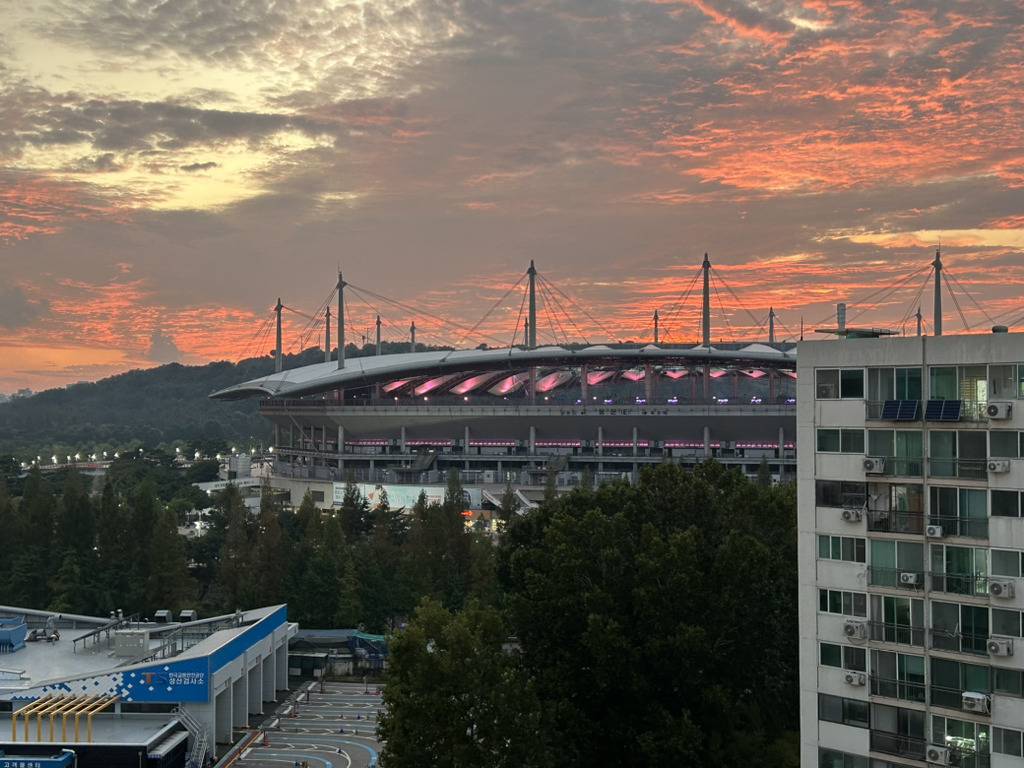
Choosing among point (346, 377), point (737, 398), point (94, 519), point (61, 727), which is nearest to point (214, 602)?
point (94, 519)

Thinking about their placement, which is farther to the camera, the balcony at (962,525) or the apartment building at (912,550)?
the balcony at (962,525)

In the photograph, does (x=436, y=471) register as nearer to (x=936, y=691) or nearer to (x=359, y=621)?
(x=359, y=621)

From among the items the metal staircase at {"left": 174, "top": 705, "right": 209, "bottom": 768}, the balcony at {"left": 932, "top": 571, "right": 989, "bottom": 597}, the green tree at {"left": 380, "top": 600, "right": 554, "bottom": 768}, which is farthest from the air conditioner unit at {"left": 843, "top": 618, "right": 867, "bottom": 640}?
the metal staircase at {"left": 174, "top": 705, "right": 209, "bottom": 768}

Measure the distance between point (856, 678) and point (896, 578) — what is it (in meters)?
1.70

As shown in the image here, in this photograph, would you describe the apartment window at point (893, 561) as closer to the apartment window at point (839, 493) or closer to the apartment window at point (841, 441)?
the apartment window at point (839, 493)

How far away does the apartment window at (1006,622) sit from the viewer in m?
16.7

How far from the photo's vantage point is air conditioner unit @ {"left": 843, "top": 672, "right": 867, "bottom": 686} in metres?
18.0

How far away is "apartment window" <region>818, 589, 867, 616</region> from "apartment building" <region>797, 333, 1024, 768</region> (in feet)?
0.10

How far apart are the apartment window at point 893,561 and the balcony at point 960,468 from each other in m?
1.18

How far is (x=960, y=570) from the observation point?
17281mm

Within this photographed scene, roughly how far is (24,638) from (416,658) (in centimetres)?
2399

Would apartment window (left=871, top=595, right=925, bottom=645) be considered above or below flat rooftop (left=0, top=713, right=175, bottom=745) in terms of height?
above

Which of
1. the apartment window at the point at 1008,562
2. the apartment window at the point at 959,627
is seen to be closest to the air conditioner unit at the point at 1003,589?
the apartment window at the point at 1008,562

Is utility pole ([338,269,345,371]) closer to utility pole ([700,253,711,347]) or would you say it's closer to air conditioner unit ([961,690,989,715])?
utility pole ([700,253,711,347])
